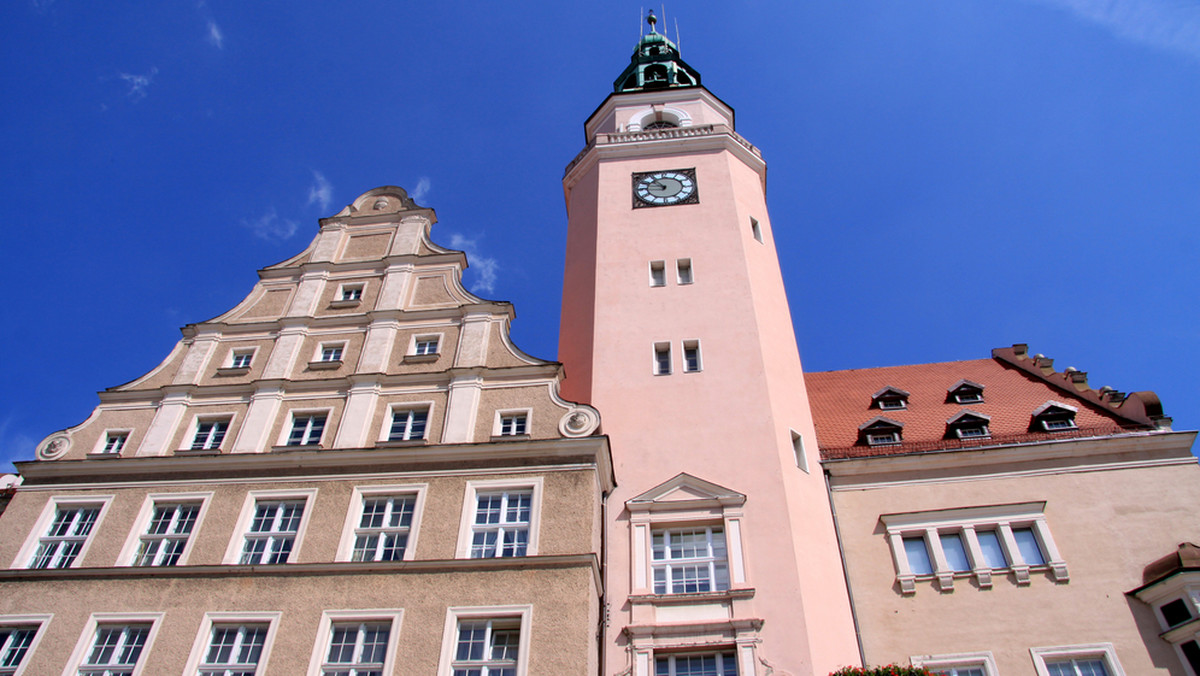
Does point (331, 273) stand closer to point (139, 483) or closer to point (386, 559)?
point (139, 483)

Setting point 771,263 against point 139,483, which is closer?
point 139,483

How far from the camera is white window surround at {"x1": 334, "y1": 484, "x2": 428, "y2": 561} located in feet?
57.4

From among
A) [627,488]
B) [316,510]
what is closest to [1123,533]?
[627,488]

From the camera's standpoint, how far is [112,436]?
830 inches

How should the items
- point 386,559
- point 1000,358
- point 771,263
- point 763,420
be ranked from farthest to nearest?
point 1000,358 < point 771,263 < point 763,420 < point 386,559

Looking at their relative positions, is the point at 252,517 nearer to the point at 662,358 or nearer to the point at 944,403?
the point at 662,358

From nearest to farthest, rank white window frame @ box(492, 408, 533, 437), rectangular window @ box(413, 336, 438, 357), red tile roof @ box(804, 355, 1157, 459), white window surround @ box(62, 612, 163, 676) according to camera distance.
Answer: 1. white window surround @ box(62, 612, 163, 676)
2. white window frame @ box(492, 408, 533, 437)
3. rectangular window @ box(413, 336, 438, 357)
4. red tile roof @ box(804, 355, 1157, 459)

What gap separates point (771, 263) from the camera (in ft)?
90.5

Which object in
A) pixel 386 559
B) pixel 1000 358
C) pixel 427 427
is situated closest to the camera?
pixel 386 559

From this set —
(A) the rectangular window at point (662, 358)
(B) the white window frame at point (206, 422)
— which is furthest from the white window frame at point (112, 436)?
(A) the rectangular window at point (662, 358)

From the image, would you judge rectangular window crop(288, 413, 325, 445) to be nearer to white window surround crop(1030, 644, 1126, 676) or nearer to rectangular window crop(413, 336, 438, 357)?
rectangular window crop(413, 336, 438, 357)

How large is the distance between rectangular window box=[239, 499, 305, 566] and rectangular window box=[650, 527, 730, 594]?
24.1 feet

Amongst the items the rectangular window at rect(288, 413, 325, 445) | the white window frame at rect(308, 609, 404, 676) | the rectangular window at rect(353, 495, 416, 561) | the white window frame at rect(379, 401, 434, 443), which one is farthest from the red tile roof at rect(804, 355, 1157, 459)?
the rectangular window at rect(288, 413, 325, 445)

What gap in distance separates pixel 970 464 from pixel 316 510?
15.2 meters
